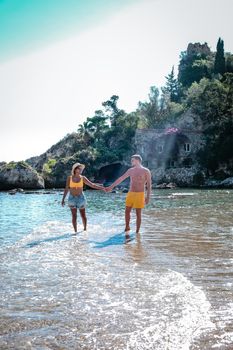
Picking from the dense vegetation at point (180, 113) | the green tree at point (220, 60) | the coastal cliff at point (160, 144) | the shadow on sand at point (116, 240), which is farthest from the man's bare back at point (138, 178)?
the green tree at point (220, 60)

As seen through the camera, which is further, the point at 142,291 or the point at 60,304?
the point at 142,291

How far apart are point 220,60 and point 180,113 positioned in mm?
15231

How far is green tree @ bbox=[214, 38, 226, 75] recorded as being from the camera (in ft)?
254

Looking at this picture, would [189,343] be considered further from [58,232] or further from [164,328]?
[58,232]

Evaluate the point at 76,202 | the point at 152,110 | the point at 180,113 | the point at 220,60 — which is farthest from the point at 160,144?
the point at 76,202

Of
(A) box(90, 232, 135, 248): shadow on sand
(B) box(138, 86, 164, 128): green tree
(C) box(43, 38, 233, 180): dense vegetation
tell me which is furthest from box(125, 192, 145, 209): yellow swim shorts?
(B) box(138, 86, 164, 128): green tree

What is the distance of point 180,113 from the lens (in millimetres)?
74562

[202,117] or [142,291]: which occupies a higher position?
[202,117]

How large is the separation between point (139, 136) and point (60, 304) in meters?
60.0

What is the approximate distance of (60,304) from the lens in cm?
430

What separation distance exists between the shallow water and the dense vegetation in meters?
47.3

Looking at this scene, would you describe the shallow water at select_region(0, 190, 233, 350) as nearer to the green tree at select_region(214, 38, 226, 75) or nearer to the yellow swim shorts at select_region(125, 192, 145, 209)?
the yellow swim shorts at select_region(125, 192, 145, 209)

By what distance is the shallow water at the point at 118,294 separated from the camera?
3410mm

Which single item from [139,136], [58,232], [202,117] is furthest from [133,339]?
[139,136]
